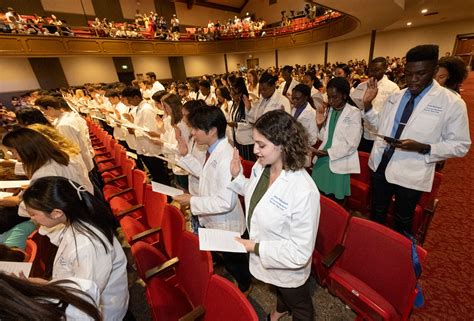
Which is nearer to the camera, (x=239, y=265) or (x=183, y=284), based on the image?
(x=183, y=284)

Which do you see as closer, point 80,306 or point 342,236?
point 80,306

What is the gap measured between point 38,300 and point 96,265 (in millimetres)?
411

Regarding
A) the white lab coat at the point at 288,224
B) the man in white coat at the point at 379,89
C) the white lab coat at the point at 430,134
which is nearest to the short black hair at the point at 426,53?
the white lab coat at the point at 430,134

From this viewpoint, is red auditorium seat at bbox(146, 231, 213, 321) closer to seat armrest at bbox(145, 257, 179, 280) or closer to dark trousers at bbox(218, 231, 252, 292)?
seat armrest at bbox(145, 257, 179, 280)

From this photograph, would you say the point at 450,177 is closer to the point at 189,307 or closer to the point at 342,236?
the point at 342,236

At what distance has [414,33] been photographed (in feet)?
42.7

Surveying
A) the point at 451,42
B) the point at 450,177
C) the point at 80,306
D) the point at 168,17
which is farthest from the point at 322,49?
the point at 80,306

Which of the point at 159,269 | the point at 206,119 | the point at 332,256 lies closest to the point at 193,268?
the point at 159,269

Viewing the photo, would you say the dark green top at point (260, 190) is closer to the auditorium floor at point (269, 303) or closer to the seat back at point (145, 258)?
the seat back at point (145, 258)

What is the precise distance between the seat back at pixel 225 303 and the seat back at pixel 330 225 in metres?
0.97

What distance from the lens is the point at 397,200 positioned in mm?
1929

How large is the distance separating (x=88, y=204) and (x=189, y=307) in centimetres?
98

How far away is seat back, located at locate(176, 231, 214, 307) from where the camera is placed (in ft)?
4.39

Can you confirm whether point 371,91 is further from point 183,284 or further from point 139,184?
point 139,184
